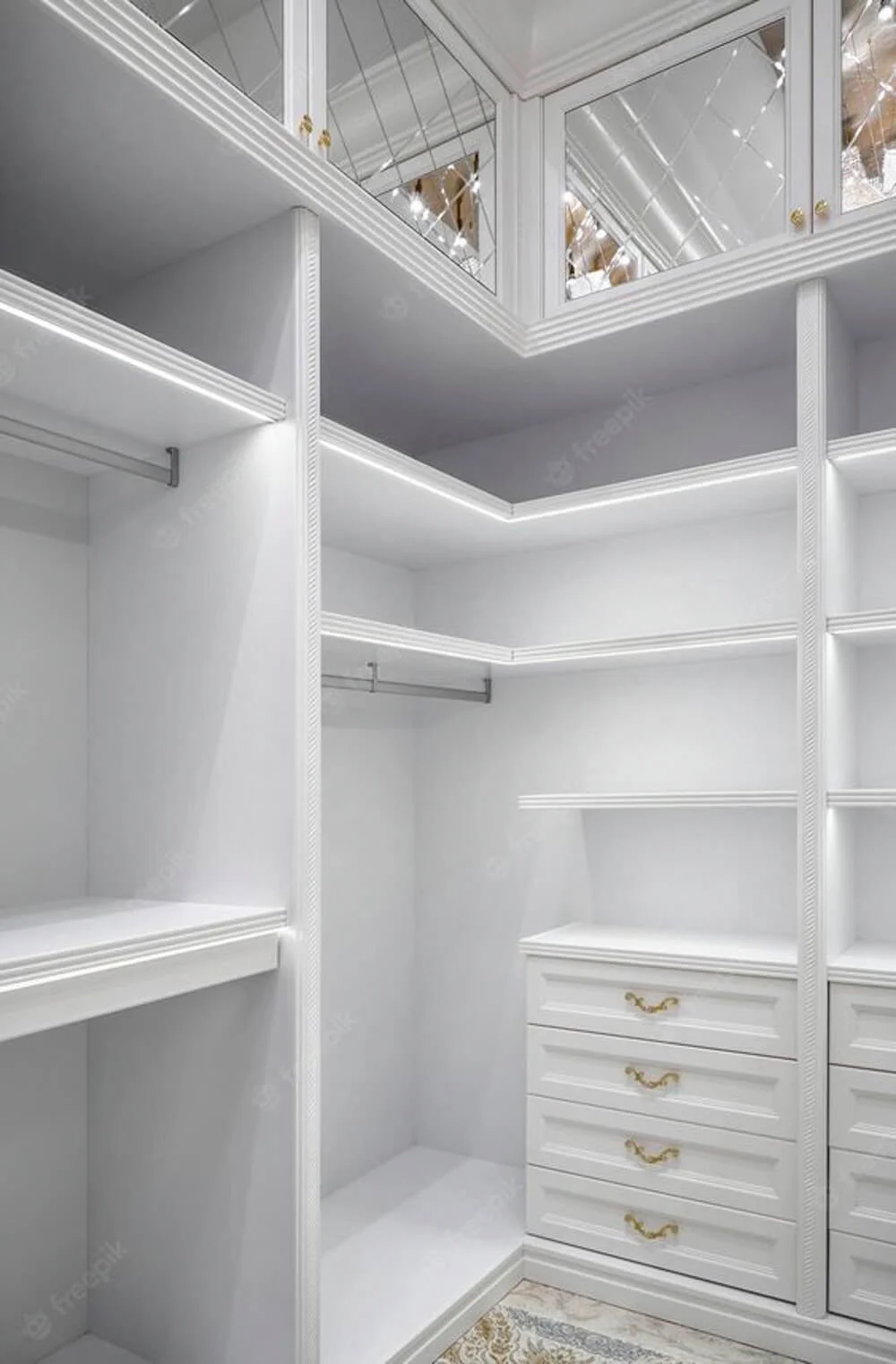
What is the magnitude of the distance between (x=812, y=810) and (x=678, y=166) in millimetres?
1495

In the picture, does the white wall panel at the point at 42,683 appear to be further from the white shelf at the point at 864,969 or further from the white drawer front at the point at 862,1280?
the white drawer front at the point at 862,1280

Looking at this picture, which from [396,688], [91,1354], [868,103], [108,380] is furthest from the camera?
[396,688]

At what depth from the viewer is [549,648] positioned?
8.46ft

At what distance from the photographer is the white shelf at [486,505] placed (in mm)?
2186

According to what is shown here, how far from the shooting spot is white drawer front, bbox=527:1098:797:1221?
215cm

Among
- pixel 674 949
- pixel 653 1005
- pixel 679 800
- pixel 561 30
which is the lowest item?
pixel 653 1005

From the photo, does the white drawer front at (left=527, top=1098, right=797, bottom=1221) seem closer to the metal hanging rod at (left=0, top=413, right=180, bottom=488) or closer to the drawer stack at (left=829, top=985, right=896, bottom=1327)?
the drawer stack at (left=829, top=985, right=896, bottom=1327)

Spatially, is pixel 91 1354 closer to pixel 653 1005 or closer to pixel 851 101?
pixel 653 1005

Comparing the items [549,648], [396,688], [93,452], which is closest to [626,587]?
[549,648]

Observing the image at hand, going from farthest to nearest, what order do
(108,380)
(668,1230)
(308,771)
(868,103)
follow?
1. (668,1230)
2. (868,103)
3. (308,771)
4. (108,380)

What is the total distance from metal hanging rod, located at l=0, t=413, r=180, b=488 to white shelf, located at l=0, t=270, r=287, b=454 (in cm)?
4

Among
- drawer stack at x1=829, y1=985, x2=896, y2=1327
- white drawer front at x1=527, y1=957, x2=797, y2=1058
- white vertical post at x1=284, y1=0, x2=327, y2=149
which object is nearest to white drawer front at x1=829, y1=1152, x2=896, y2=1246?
drawer stack at x1=829, y1=985, x2=896, y2=1327

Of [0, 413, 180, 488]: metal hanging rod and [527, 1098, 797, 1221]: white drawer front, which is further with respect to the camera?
[527, 1098, 797, 1221]: white drawer front

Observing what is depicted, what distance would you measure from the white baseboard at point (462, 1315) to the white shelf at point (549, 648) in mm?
1412
